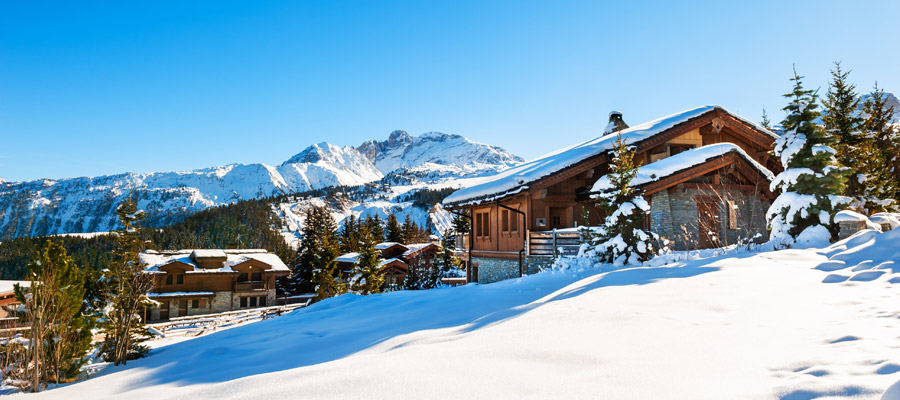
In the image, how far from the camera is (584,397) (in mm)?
3236

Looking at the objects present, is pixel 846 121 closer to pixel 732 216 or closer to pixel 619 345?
pixel 732 216

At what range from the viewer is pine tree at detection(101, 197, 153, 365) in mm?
11336

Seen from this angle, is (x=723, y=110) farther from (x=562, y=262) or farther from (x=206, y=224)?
(x=206, y=224)

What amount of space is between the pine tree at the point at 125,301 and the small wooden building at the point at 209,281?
3019 centimetres

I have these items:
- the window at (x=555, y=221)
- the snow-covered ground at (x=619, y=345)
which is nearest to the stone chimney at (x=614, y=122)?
the window at (x=555, y=221)

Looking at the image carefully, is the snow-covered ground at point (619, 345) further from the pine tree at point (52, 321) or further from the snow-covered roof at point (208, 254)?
the snow-covered roof at point (208, 254)

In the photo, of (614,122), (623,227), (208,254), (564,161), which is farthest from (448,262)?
(623,227)

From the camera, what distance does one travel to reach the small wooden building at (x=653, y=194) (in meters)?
16.8

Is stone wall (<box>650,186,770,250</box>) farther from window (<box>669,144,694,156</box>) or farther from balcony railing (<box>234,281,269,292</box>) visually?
balcony railing (<box>234,281,269,292</box>)

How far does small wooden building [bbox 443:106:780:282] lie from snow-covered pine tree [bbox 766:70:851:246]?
229cm

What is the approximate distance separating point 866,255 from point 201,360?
11914mm

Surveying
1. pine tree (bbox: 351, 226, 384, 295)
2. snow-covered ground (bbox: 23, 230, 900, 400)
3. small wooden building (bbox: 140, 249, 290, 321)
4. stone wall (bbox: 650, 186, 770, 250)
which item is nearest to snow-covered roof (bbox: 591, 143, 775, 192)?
stone wall (bbox: 650, 186, 770, 250)

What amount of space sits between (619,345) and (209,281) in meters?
51.3

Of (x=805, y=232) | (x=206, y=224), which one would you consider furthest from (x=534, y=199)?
(x=206, y=224)
